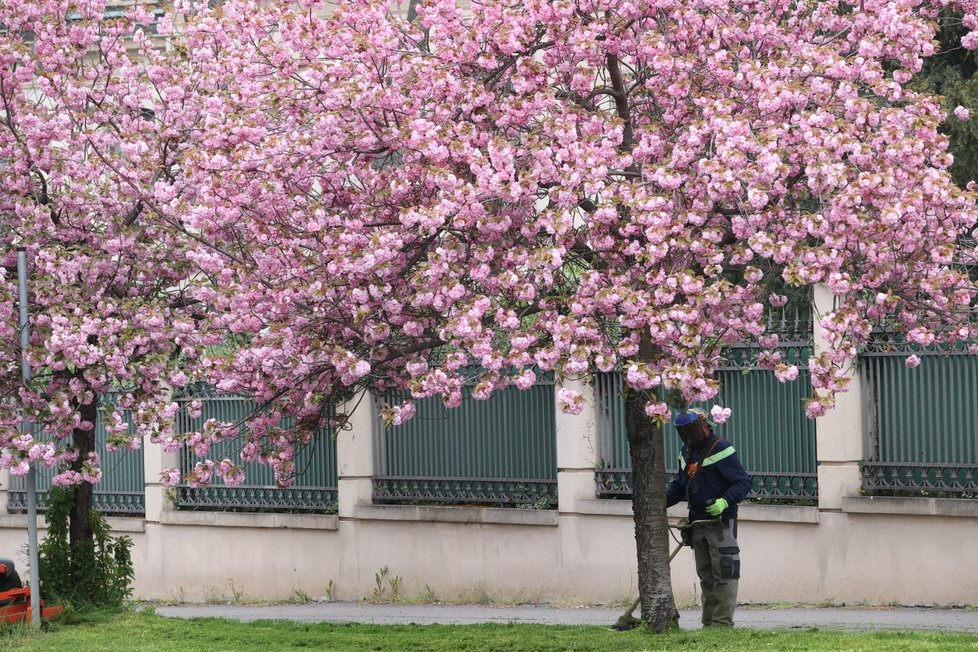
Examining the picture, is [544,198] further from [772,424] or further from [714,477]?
[772,424]

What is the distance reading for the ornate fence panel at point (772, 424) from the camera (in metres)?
13.3

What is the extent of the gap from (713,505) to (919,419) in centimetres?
283

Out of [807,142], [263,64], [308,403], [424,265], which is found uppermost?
[263,64]

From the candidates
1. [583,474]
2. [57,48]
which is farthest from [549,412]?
[57,48]

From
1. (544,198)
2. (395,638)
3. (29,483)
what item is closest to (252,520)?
(29,483)

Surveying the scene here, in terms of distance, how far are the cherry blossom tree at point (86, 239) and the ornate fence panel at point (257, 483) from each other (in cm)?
318

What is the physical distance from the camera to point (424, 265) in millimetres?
9438

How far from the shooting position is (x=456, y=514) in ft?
49.6

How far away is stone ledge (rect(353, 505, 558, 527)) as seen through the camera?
14648 millimetres

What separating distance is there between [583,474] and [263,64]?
5.52 metres

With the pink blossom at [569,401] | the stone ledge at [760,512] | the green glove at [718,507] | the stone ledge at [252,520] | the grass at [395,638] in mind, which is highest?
the pink blossom at [569,401]

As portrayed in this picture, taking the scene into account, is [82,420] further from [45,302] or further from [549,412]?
[549,412]

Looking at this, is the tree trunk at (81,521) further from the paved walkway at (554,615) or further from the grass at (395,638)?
the paved walkway at (554,615)

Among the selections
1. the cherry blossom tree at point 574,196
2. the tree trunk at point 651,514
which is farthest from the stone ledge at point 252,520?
the tree trunk at point 651,514
